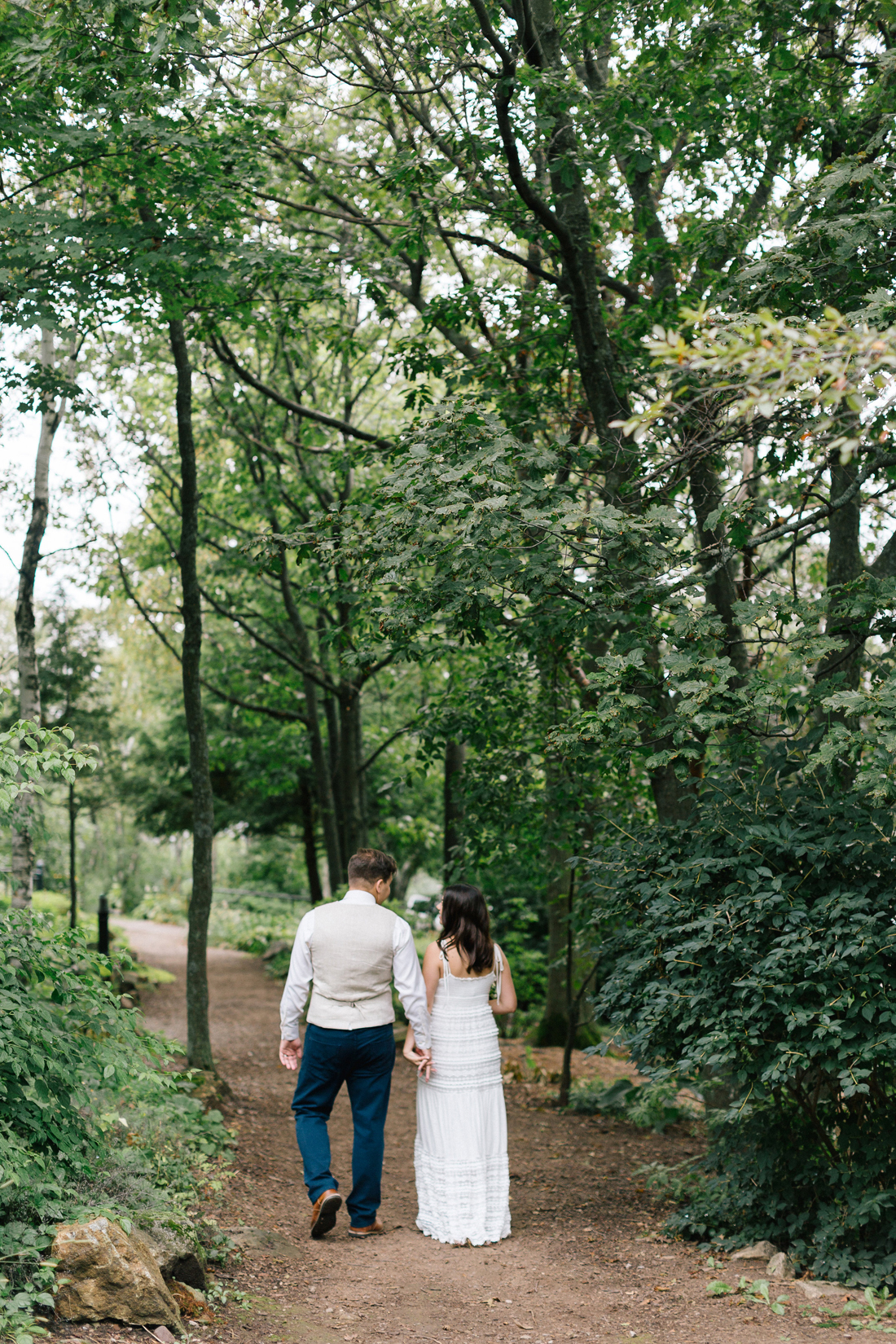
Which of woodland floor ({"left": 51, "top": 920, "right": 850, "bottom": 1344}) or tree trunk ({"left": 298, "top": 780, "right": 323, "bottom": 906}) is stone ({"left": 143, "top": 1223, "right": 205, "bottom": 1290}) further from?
tree trunk ({"left": 298, "top": 780, "right": 323, "bottom": 906})

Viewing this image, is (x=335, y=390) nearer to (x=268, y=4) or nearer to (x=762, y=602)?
(x=268, y=4)

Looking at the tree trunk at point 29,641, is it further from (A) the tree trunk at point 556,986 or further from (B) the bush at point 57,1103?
(A) the tree trunk at point 556,986

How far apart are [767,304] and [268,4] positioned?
3392mm

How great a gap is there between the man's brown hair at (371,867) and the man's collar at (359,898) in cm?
6

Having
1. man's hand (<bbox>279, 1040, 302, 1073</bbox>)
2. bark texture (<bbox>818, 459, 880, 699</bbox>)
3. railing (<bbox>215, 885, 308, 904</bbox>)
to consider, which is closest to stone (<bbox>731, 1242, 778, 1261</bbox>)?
man's hand (<bbox>279, 1040, 302, 1073</bbox>)

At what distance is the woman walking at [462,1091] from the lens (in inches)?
206

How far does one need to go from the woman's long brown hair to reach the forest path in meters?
1.42

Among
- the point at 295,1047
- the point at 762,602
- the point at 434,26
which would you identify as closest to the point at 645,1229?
the point at 295,1047

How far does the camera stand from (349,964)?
5.19m

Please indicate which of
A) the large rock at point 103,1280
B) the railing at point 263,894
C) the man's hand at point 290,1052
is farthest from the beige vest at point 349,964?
the railing at point 263,894

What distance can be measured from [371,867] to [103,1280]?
230 centimetres

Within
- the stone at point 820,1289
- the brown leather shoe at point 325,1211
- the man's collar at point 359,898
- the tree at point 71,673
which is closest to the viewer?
the stone at point 820,1289

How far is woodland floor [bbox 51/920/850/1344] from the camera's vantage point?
4.01 m

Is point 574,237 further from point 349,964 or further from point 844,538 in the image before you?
point 349,964
